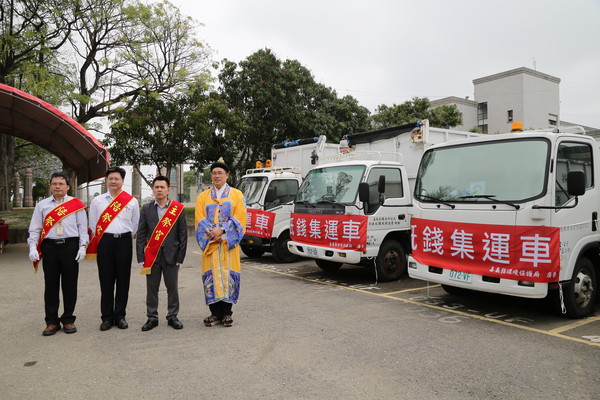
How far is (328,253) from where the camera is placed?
738 centimetres

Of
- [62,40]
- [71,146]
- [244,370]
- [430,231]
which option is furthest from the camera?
[62,40]

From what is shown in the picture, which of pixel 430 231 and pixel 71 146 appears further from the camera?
pixel 71 146

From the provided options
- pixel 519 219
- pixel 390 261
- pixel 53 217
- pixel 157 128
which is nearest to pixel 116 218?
pixel 53 217

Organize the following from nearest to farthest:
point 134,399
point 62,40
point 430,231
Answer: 1. point 134,399
2. point 430,231
3. point 62,40

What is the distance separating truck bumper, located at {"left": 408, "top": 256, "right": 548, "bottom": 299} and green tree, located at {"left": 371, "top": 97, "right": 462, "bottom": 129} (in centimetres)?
1993

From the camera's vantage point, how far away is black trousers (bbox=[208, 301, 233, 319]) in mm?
5047

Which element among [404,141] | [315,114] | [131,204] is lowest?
[131,204]

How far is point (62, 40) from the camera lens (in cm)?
1561

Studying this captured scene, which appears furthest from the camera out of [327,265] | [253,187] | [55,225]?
[253,187]

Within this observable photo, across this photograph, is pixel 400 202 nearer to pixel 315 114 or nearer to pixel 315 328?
pixel 315 328

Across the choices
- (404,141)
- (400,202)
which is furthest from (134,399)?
(404,141)

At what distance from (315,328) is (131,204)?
2592 millimetres

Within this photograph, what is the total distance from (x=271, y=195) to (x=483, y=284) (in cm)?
529

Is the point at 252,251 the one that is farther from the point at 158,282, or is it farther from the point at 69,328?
the point at 69,328
